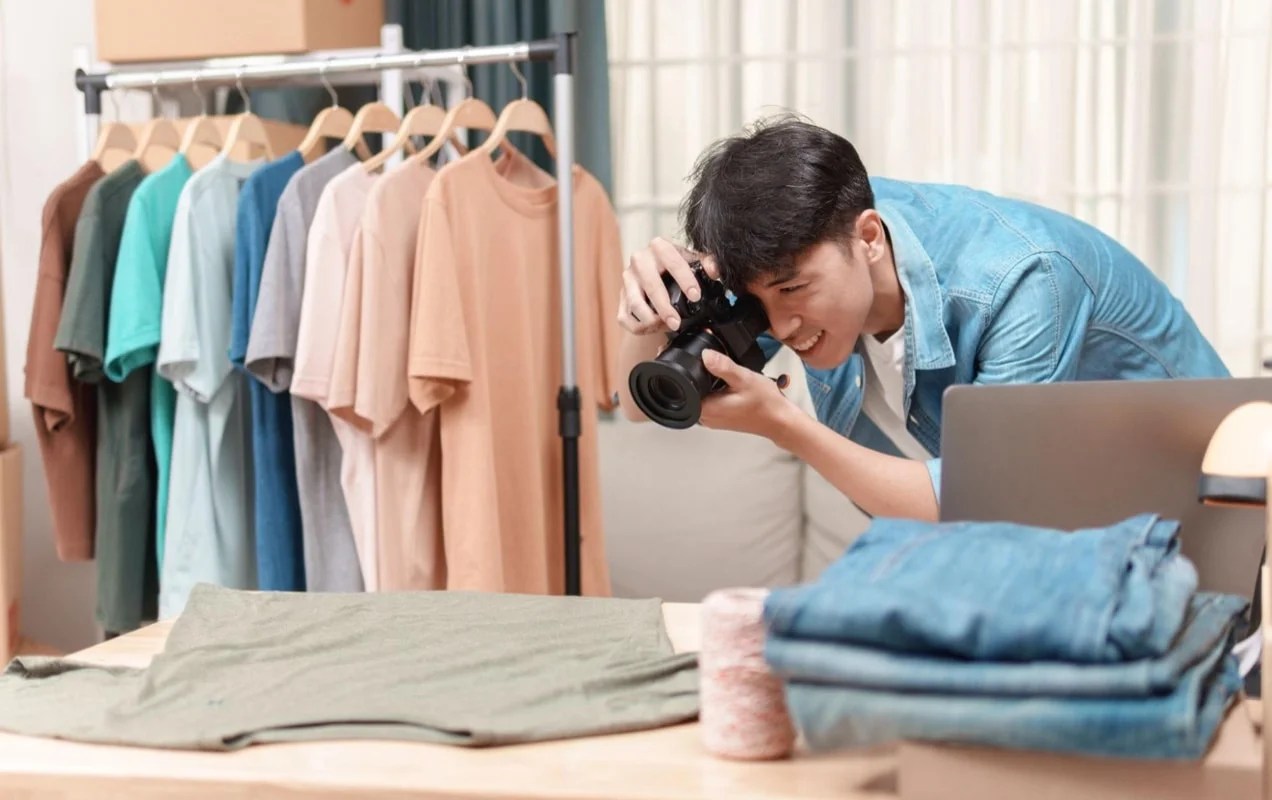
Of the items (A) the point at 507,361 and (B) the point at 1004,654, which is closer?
(B) the point at 1004,654

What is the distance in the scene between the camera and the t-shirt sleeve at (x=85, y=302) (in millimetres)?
2221

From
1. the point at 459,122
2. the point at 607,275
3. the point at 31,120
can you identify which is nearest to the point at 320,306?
the point at 459,122

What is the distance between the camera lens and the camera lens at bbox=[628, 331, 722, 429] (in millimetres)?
1251

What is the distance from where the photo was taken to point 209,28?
8.23 ft

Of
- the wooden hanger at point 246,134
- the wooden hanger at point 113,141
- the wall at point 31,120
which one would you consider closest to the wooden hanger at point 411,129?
the wooden hanger at point 246,134

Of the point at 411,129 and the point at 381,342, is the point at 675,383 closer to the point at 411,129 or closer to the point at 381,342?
the point at 381,342

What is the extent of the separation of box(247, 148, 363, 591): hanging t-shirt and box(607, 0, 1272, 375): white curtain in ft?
3.13

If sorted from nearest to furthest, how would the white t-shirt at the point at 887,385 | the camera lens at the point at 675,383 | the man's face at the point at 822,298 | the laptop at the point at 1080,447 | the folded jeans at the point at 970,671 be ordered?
the folded jeans at the point at 970,671 < the laptop at the point at 1080,447 < the camera lens at the point at 675,383 < the man's face at the point at 822,298 < the white t-shirt at the point at 887,385

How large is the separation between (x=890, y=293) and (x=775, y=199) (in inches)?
8.7

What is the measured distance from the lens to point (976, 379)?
1.47 meters

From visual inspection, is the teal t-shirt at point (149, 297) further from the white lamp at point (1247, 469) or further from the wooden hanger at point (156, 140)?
the white lamp at point (1247, 469)

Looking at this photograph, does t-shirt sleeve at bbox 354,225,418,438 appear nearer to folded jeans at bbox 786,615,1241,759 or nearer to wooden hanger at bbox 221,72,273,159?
wooden hanger at bbox 221,72,273,159

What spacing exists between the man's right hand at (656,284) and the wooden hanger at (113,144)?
1.44 metres

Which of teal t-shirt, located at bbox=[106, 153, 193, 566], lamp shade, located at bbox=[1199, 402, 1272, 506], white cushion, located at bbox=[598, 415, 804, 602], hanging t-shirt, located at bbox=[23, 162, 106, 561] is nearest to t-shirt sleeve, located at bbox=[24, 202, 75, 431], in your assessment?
hanging t-shirt, located at bbox=[23, 162, 106, 561]
